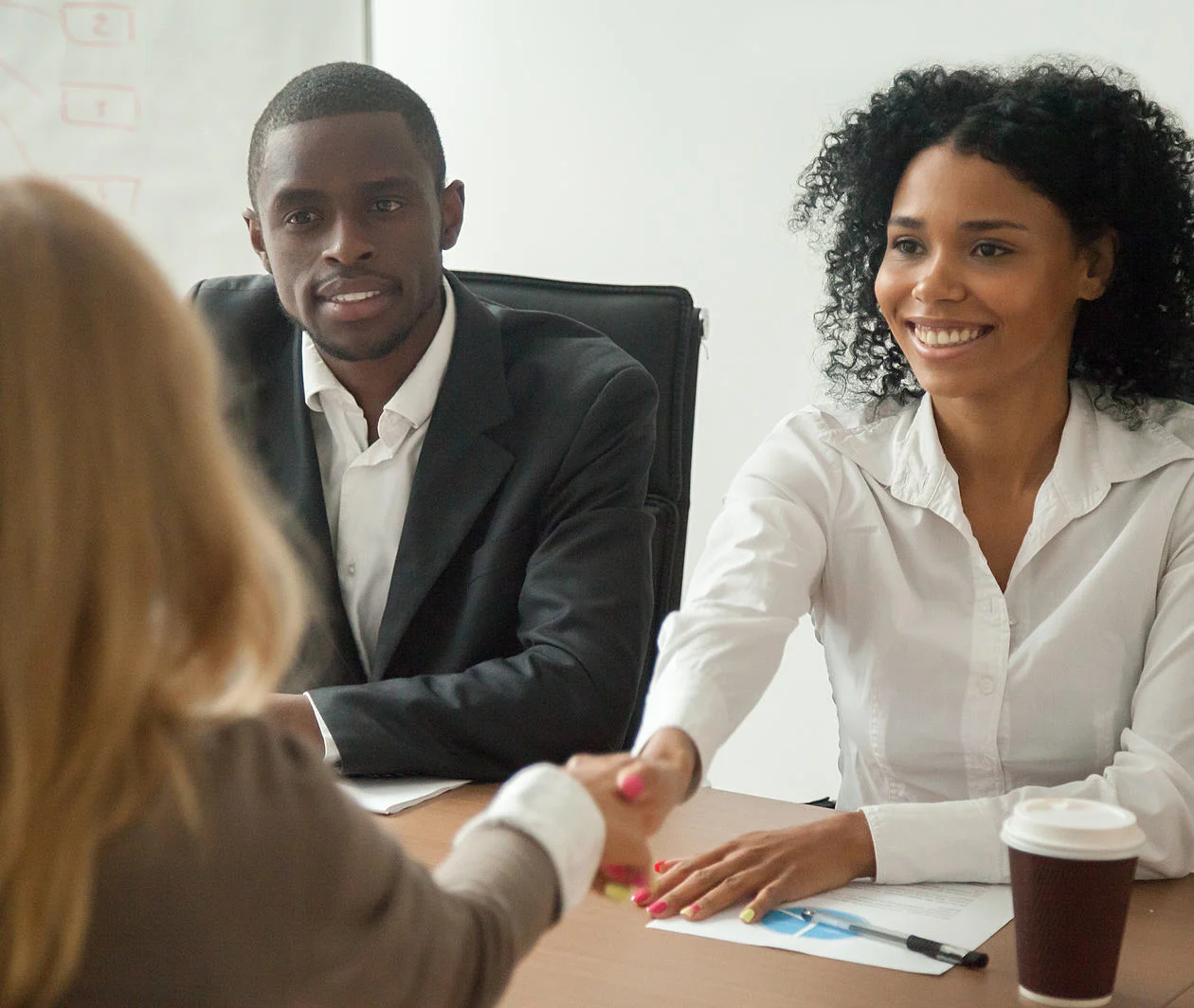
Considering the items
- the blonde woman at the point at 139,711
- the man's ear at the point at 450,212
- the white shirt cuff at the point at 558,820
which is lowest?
the white shirt cuff at the point at 558,820

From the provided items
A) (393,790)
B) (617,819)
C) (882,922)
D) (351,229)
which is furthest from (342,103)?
(882,922)

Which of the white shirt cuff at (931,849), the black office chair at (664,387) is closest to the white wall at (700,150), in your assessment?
the black office chair at (664,387)

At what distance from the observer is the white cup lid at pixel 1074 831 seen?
0.97 m

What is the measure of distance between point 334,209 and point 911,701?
0.97m

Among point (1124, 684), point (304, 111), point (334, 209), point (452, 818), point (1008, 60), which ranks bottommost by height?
point (452, 818)

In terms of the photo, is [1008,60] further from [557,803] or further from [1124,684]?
[557,803]

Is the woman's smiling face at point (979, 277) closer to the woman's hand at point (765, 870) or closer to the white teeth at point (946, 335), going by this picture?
the white teeth at point (946, 335)

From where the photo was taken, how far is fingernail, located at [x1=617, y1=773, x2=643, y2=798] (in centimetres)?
114

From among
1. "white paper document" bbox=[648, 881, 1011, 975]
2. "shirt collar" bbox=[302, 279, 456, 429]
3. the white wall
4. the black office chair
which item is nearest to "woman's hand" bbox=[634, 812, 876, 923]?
"white paper document" bbox=[648, 881, 1011, 975]

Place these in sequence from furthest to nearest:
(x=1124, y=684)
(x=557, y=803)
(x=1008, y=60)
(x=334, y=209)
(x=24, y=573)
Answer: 1. (x=1008, y=60)
2. (x=334, y=209)
3. (x=1124, y=684)
4. (x=557, y=803)
5. (x=24, y=573)

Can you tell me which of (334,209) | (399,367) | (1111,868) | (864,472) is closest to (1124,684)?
(864,472)

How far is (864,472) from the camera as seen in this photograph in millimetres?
1691

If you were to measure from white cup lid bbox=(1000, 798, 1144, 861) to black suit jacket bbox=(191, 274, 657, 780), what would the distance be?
2.29ft

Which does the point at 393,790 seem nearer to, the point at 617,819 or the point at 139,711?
the point at 617,819
